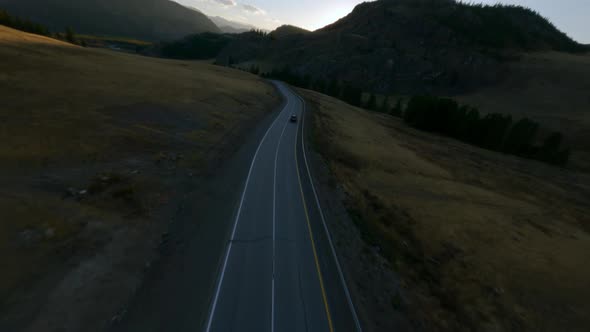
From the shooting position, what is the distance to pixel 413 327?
1135cm

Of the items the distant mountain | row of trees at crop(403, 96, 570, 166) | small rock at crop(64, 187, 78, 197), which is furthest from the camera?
the distant mountain

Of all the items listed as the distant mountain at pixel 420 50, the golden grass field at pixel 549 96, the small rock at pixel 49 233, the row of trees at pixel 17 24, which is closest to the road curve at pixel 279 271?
the small rock at pixel 49 233

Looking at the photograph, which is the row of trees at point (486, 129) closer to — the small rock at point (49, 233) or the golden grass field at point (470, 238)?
the golden grass field at point (470, 238)

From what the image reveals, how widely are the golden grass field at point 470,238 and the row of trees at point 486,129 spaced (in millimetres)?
31444

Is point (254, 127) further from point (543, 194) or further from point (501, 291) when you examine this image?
point (543, 194)

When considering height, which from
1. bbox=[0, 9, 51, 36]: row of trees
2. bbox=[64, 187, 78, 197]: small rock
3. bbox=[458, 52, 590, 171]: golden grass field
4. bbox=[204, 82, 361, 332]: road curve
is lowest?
bbox=[204, 82, 361, 332]: road curve

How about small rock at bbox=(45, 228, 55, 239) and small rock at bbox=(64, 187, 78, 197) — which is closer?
small rock at bbox=(45, 228, 55, 239)

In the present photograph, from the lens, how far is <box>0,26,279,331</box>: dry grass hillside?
9445mm

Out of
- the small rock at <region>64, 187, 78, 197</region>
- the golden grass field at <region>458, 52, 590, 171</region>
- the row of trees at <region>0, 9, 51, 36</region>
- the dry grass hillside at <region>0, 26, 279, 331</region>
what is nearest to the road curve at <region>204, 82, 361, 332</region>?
the dry grass hillside at <region>0, 26, 279, 331</region>

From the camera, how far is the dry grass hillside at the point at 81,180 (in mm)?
9445

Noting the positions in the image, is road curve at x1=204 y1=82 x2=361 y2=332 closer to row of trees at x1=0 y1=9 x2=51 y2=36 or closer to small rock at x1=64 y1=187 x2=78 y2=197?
small rock at x1=64 y1=187 x2=78 y2=197

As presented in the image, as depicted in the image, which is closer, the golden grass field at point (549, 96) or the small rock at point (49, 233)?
the small rock at point (49, 233)

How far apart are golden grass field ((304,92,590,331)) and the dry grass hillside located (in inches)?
565

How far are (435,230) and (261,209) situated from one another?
14.9 metres
